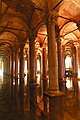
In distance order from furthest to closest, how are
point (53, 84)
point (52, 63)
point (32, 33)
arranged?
point (32, 33) → point (52, 63) → point (53, 84)

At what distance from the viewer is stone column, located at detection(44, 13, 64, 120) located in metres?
5.71

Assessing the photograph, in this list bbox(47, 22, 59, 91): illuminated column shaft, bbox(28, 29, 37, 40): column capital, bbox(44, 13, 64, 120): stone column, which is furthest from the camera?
bbox(28, 29, 37, 40): column capital

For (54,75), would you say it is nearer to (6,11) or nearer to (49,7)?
(49,7)

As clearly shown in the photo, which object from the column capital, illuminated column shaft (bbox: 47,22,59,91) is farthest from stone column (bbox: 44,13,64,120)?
the column capital

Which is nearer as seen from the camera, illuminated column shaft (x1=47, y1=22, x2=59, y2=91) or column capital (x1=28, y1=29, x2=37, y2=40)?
illuminated column shaft (x1=47, y1=22, x2=59, y2=91)

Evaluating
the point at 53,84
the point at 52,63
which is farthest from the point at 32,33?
the point at 53,84

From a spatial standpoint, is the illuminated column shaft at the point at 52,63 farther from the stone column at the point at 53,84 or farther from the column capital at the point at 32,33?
the column capital at the point at 32,33

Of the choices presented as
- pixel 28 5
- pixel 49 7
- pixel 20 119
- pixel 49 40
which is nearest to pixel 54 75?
pixel 49 40

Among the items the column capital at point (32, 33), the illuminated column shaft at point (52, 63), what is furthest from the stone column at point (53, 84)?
the column capital at point (32, 33)

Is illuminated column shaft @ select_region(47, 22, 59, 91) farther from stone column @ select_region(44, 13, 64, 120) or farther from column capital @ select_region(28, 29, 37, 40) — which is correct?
column capital @ select_region(28, 29, 37, 40)

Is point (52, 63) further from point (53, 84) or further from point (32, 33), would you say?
point (32, 33)

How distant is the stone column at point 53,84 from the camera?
571cm

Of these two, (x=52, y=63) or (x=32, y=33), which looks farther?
(x=32, y=33)

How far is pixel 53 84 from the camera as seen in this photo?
6.10 m
